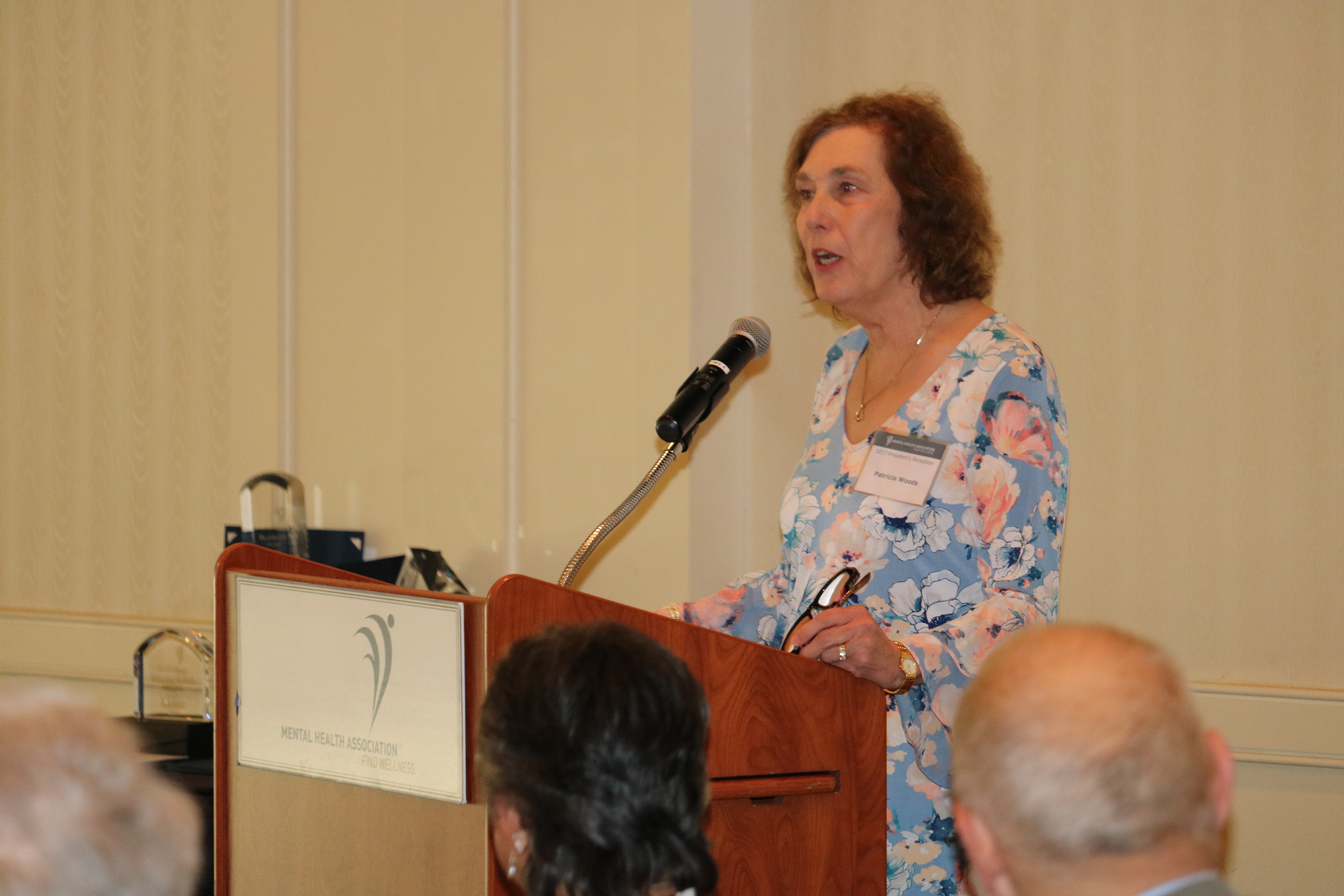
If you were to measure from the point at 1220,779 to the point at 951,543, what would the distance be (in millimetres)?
881

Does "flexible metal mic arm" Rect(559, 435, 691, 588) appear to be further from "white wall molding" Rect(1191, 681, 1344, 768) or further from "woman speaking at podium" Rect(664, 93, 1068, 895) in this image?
"white wall molding" Rect(1191, 681, 1344, 768)

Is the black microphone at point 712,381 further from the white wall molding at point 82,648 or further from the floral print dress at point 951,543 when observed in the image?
the white wall molding at point 82,648

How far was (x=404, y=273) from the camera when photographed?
3.36 m

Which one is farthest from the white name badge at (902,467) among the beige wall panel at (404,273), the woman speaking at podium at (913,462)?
the beige wall panel at (404,273)

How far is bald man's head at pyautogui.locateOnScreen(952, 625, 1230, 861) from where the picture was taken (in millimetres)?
942

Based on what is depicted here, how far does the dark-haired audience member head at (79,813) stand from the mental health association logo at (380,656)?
0.60 metres

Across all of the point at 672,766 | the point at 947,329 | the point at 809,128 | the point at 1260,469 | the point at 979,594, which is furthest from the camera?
the point at 1260,469

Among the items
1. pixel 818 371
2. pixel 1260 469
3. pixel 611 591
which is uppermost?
pixel 818 371

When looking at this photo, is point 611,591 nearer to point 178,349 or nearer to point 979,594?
point 979,594

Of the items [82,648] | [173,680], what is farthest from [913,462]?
[82,648]

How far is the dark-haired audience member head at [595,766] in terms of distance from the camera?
3.57 ft

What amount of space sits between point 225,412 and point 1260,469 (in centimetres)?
276

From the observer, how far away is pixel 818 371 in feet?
10.6

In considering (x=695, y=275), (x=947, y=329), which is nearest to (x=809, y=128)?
(x=947, y=329)
